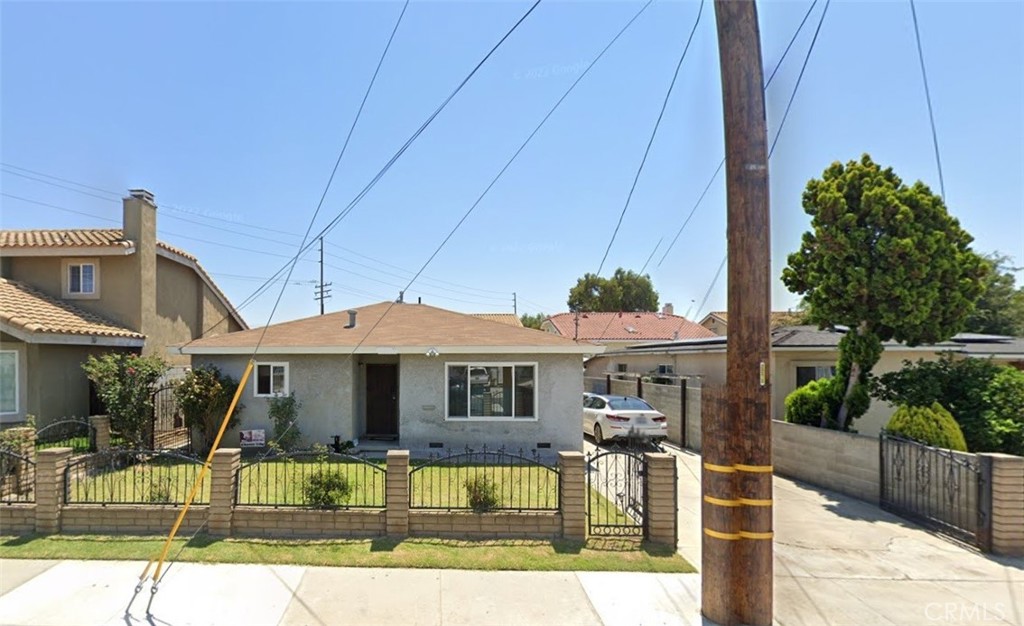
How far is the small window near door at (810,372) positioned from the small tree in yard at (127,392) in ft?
50.6

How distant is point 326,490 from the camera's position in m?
6.39

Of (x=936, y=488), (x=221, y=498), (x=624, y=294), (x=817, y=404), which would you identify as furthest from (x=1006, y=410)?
(x=624, y=294)

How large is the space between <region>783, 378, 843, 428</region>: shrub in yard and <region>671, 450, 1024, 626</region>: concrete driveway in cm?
268

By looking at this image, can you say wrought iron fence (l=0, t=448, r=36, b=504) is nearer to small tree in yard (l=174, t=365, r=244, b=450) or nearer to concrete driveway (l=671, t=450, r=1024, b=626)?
small tree in yard (l=174, t=365, r=244, b=450)

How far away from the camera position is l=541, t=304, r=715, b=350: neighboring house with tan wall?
3388cm

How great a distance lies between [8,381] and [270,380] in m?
6.18

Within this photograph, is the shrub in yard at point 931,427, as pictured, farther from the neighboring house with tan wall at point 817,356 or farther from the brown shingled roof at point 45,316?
the brown shingled roof at point 45,316

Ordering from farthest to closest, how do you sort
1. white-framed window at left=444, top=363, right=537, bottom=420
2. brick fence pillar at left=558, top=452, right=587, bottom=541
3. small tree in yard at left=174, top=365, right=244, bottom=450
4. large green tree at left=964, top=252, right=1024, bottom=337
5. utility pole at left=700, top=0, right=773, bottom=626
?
large green tree at left=964, top=252, right=1024, bottom=337, white-framed window at left=444, top=363, right=537, bottom=420, small tree in yard at left=174, top=365, right=244, bottom=450, brick fence pillar at left=558, top=452, right=587, bottom=541, utility pole at left=700, top=0, right=773, bottom=626

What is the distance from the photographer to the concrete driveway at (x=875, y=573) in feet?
15.8

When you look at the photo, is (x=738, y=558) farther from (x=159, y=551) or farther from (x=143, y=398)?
(x=143, y=398)

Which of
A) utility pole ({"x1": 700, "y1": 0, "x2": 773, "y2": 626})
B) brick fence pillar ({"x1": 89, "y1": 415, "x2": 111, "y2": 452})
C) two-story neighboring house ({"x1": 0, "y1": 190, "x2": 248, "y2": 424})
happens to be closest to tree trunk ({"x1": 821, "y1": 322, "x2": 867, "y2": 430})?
utility pole ({"x1": 700, "y1": 0, "x2": 773, "y2": 626})

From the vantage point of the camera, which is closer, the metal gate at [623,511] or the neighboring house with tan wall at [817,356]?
the metal gate at [623,511]

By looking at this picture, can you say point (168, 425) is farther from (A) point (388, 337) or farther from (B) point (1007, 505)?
(B) point (1007, 505)

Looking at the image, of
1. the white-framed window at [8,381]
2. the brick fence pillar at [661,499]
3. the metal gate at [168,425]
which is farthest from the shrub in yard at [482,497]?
the white-framed window at [8,381]
